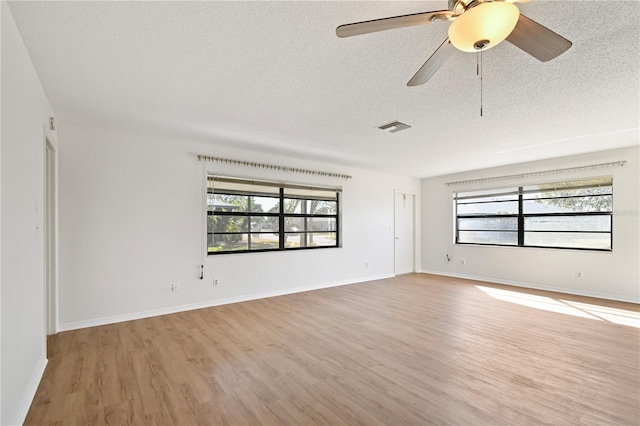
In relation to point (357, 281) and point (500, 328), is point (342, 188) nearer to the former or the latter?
point (357, 281)

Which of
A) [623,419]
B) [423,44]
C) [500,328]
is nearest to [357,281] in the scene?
[500,328]

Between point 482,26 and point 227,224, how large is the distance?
160 inches

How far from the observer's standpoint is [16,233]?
6.03 feet

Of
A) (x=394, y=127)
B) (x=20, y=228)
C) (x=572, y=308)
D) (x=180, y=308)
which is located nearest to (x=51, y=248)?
(x=180, y=308)

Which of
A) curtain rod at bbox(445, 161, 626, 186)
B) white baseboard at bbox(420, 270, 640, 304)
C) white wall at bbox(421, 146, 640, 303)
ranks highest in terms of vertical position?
curtain rod at bbox(445, 161, 626, 186)

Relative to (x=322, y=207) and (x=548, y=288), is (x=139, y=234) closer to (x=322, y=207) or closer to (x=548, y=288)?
(x=322, y=207)

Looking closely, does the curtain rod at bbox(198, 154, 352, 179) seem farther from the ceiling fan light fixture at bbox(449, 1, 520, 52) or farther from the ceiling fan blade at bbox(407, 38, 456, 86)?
the ceiling fan light fixture at bbox(449, 1, 520, 52)

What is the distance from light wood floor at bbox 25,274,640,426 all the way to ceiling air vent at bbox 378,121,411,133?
7.88 ft

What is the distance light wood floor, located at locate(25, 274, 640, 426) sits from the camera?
6.32 feet

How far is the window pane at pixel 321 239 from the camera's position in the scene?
18.5 feet

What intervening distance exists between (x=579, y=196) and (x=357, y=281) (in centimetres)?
427

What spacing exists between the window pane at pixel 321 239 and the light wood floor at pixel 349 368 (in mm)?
1678

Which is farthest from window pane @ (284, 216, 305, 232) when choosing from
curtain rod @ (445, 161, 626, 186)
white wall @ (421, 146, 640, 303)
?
curtain rod @ (445, 161, 626, 186)

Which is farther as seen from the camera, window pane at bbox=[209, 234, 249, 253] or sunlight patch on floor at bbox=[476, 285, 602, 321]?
window pane at bbox=[209, 234, 249, 253]
